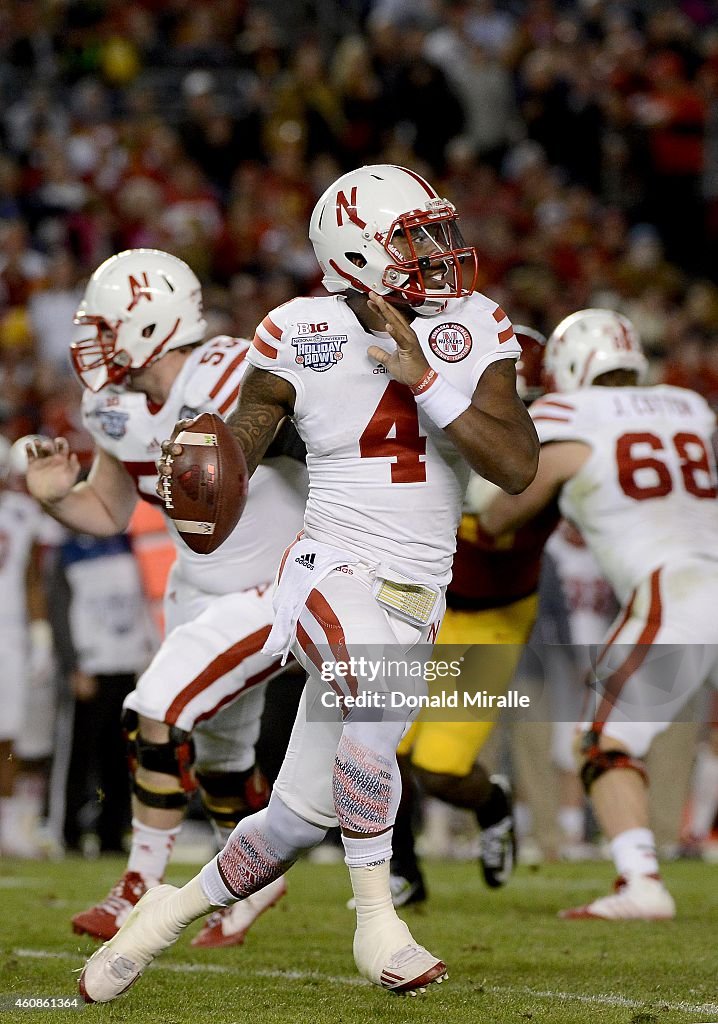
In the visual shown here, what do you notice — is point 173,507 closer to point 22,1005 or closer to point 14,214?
point 22,1005

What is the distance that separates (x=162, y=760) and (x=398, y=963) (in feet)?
4.33

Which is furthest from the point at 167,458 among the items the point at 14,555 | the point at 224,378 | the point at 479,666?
the point at 14,555

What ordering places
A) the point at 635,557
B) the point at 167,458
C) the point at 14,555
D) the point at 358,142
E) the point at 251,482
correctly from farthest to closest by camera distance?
the point at 358,142 < the point at 14,555 < the point at 635,557 < the point at 251,482 < the point at 167,458

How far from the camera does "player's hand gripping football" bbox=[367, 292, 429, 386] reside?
11.5 ft

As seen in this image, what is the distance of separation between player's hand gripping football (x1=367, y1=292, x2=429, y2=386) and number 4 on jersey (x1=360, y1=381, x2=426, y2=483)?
0.32ft

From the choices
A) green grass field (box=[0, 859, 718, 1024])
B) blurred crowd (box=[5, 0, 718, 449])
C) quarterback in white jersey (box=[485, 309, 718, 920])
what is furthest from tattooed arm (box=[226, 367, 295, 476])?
blurred crowd (box=[5, 0, 718, 449])

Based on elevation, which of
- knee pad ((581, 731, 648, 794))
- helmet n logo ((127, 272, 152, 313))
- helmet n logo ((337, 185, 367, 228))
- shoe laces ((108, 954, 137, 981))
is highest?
helmet n logo ((337, 185, 367, 228))

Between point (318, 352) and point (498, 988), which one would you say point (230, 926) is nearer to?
point (498, 988)

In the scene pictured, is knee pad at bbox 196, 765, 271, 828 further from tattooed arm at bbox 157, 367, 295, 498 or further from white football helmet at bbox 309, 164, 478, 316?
white football helmet at bbox 309, 164, 478, 316

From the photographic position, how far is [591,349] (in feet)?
18.6

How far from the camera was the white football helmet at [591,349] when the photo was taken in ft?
18.6

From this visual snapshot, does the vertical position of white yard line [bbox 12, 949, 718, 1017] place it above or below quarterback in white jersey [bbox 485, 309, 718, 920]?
below

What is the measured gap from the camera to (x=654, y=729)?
5.20m

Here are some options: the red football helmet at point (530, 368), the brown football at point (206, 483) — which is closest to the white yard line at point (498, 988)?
the brown football at point (206, 483)
